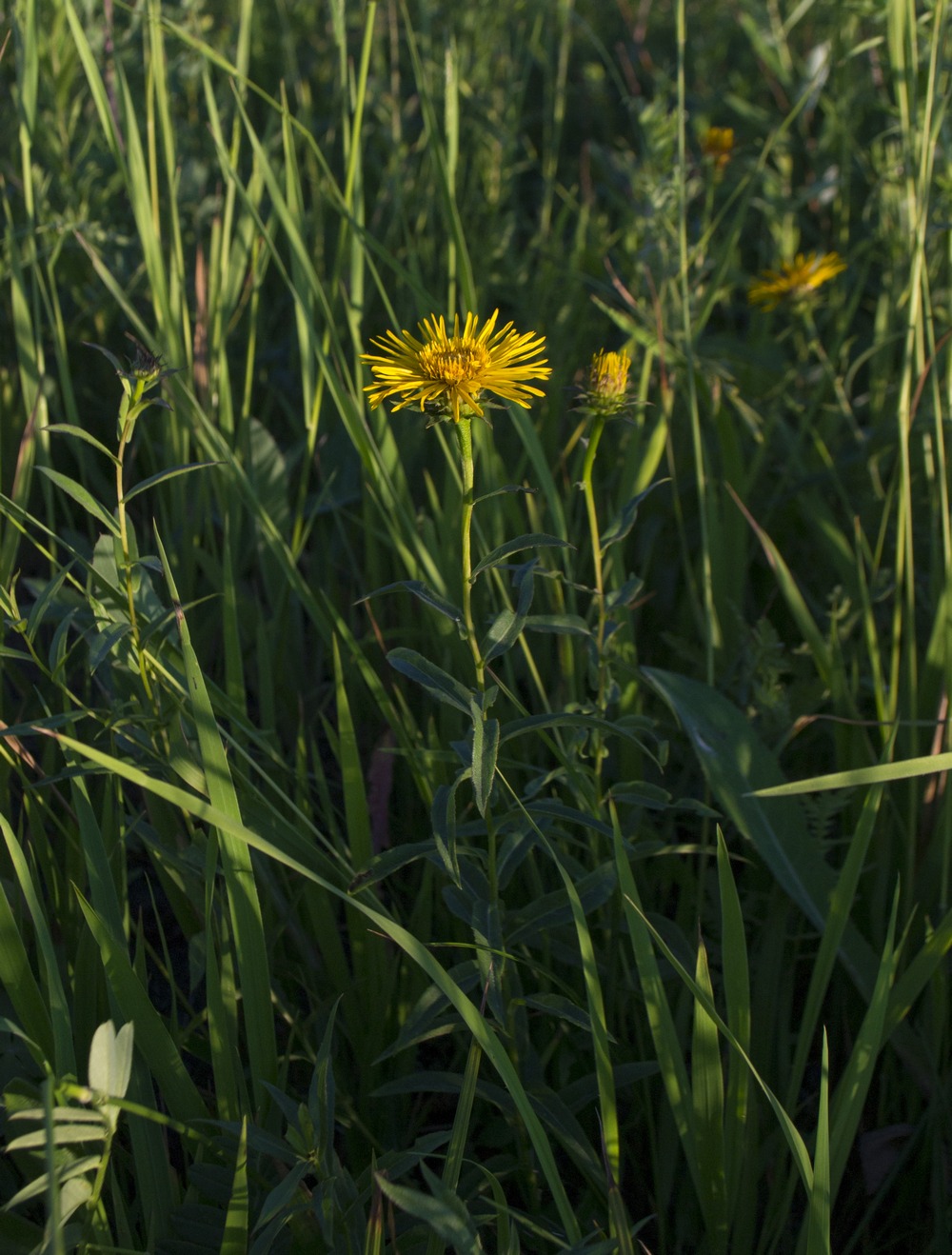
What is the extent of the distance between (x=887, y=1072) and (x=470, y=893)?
17.4 inches

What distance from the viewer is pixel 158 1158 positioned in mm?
739

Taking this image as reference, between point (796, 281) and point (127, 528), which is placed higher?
point (796, 281)

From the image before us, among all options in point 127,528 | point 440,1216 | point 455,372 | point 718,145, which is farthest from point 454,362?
point 718,145

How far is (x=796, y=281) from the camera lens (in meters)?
1.57

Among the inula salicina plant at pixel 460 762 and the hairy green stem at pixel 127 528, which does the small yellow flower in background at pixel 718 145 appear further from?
the hairy green stem at pixel 127 528

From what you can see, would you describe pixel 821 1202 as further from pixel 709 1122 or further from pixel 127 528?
pixel 127 528

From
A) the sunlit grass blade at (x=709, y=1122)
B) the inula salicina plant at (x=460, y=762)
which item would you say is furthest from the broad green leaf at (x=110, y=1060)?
the sunlit grass blade at (x=709, y=1122)

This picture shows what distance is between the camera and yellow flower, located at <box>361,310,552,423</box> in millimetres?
741

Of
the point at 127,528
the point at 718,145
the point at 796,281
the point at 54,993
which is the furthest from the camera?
the point at 718,145

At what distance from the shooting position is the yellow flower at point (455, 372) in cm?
74

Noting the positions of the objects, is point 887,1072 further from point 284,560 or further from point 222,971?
point 284,560

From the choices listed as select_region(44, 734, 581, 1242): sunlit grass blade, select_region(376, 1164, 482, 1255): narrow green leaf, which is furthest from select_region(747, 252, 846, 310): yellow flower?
select_region(376, 1164, 482, 1255): narrow green leaf

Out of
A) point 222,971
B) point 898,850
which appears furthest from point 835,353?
point 222,971

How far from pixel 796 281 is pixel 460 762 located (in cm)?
106
